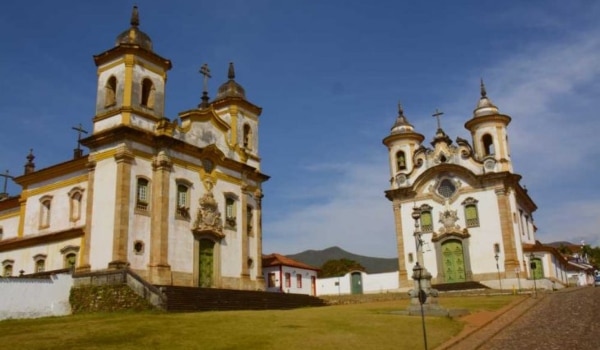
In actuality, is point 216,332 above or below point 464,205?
below

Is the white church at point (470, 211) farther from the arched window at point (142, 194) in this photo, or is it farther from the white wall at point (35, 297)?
the white wall at point (35, 297)

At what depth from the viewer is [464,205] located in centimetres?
4294

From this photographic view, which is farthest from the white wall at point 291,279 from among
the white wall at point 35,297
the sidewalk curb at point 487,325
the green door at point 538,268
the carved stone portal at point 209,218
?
the sidewalk curb at point 487,325

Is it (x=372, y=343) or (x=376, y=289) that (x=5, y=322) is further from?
(x=376, y=289)

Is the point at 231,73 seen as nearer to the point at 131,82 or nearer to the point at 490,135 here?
the point at 131,82

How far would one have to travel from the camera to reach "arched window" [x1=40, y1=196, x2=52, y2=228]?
31.6m

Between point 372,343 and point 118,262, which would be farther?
point 118,262

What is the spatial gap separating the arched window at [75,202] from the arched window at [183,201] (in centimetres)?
524

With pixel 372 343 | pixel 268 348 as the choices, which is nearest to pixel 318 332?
pixel 372 343

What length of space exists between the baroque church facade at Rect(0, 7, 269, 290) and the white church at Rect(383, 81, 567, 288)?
1513cm

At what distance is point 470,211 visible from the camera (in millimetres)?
42656

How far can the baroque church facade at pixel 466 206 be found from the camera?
4125 centimetres

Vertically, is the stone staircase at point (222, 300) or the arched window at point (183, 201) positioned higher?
the arched window at point (183, 201)

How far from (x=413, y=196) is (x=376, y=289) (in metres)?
8.02
